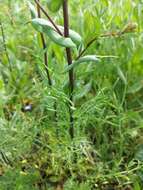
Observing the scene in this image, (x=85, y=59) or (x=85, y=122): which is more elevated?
(x=85, y=59)

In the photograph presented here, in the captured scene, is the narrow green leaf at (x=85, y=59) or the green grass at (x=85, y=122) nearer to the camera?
the narrow green leaf at (x=85, y=59)

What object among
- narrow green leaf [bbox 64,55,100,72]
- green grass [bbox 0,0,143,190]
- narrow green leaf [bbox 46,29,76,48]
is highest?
narrow green leaf [bbox 46,29,76,48]

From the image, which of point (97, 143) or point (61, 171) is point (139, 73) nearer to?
point (97, 143)

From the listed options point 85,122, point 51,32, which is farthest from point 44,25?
point 85,122

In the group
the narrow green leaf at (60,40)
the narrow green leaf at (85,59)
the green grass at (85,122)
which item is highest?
the narrow green leaf at (60,40)

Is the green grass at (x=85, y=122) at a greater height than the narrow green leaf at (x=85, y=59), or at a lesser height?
lesser

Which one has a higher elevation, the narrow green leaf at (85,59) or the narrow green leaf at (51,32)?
the narrow green leaf at (51,32)

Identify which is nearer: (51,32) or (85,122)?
(51,32)

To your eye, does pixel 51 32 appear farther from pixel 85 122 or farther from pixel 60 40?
pixel 85 122

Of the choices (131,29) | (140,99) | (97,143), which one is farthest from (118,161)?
(131,29)
